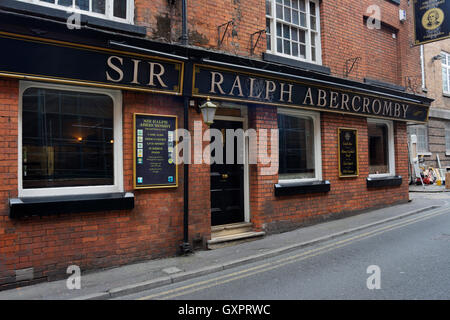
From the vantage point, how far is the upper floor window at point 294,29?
8703 millimetres

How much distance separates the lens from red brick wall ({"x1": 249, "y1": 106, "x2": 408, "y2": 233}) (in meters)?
8.09

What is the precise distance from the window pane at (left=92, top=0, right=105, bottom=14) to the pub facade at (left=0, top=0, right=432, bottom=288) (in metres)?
0.02

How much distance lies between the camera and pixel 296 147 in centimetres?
929

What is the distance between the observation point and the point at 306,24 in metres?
9.53

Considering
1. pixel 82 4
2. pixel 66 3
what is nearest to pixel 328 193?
pixel 82 4

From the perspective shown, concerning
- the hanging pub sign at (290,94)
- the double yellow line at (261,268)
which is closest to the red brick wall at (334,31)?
the hanging pub sign at (290,94)

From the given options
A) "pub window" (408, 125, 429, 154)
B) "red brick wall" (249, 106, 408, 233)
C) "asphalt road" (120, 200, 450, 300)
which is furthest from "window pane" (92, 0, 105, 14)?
"pub window" (408, 125, 429, 154)

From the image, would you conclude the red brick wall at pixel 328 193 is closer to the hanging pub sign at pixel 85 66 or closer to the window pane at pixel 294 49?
the window pane at pixel 294 49

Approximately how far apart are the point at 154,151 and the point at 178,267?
2132 millimetres

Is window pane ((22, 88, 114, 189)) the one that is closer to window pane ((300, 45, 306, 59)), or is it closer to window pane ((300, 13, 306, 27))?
window pane ((300, 45, 306, 59))

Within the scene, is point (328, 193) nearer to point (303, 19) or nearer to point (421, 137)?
point (303, 19)

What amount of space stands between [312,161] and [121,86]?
574cm

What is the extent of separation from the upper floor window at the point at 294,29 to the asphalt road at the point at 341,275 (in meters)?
4.99

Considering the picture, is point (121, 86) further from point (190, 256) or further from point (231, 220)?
point (231, 220)
